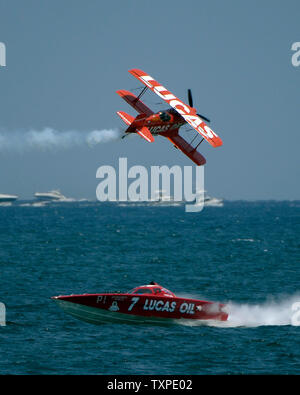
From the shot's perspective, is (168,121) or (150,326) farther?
(168,121)

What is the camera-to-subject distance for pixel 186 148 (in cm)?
3494

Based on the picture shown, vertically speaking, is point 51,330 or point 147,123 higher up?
point 147,123

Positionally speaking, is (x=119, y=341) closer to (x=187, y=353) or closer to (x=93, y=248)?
(x=187, y=353)


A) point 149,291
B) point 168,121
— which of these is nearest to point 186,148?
point 168,121

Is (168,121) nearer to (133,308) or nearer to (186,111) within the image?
(186,111)

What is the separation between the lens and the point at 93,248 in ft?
240

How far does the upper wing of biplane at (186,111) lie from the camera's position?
106 ft

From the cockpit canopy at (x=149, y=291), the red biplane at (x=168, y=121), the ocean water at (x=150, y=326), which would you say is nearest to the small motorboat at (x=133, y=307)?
the cockpit canopy at (x=149, y=291)

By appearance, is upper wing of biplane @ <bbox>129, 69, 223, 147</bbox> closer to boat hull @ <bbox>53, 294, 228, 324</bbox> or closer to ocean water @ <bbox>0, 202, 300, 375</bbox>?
boat hull @ <bbox>53, 294, 228, 324</bbox>

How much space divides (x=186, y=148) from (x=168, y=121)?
6.02ft

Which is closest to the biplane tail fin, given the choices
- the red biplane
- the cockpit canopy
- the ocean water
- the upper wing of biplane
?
the red biplane

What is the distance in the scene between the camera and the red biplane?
3244 cm

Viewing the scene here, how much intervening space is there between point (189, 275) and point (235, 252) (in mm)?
19742
